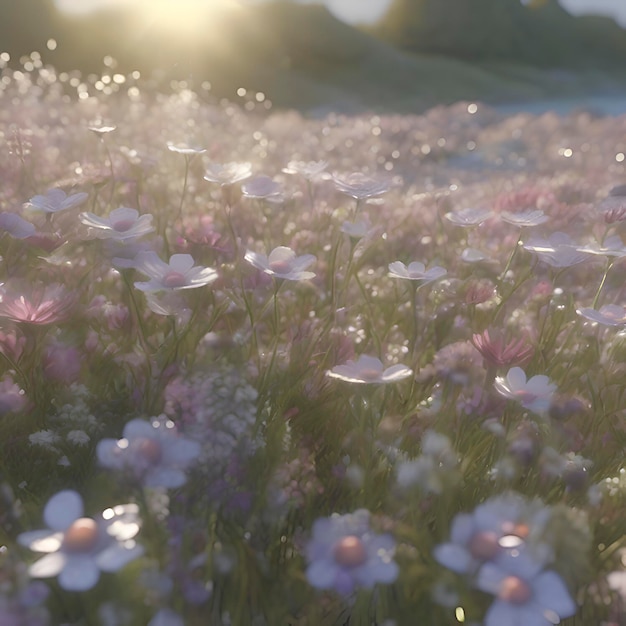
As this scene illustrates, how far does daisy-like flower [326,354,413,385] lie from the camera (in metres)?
1.49

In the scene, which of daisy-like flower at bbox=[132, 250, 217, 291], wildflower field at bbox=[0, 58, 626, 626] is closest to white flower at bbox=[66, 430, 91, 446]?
wildflower field at bbox=[0, 58, 626, 626]

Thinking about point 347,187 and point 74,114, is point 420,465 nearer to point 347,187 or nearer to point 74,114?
point 347,187

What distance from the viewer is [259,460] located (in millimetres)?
1565

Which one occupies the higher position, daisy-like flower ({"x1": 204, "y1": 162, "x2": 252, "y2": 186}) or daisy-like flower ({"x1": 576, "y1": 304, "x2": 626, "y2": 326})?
daisy-like flower ({"x1": 204, "y1": 162, "x2": 252, "y2": 186})

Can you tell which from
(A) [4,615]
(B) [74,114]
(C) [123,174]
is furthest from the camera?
(B) [74,114]

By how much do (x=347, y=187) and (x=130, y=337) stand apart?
2.74 feet

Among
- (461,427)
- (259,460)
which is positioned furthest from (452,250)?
(259,460)

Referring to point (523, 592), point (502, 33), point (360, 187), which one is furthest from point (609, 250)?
point (502, 33)

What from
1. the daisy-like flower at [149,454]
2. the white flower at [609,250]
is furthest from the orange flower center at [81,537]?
the white flower at [609,250]

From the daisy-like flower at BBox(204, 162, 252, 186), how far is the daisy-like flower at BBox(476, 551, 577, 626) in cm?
154

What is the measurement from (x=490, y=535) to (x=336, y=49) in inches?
1213

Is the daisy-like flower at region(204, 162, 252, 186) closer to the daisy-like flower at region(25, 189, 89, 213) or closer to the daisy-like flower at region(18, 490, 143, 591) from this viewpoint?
the daisy-like flower at region(25, 189, 89, 213)

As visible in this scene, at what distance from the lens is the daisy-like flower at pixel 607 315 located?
1.88 metres

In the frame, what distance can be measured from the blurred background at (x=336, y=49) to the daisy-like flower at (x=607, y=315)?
39.2 ft
